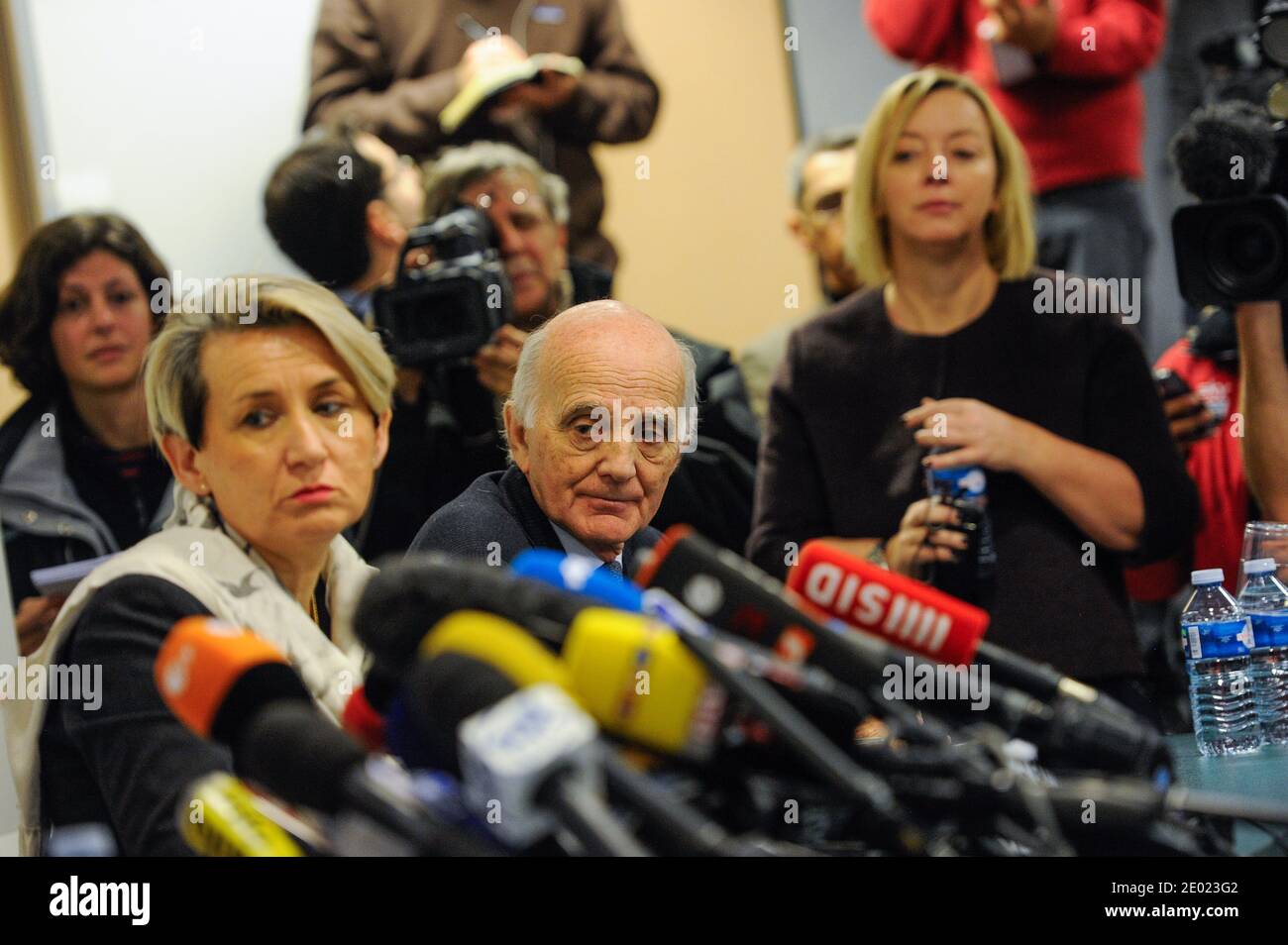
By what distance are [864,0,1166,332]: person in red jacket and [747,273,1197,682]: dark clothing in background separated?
23.2 inches

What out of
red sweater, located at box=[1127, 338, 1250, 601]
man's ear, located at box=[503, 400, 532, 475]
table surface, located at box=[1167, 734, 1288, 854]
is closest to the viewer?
table surface, located at box=[1167, 734, 1288, 854]

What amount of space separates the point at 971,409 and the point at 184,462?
1238 millimetres

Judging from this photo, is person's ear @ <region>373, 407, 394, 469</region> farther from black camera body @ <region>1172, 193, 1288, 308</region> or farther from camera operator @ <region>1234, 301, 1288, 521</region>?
camera operator @ <region>1234, 301, 1288, 521</region>

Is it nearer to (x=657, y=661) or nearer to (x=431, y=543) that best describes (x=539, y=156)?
(x=431, y=543)

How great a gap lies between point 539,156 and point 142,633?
184 centimetres

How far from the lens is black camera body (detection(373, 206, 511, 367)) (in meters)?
2.57

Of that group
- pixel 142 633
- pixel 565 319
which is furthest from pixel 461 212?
pixel 142 633

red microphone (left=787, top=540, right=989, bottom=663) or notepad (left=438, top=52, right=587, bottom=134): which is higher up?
notepad (left=438, top=52, right=587, bottom=134)

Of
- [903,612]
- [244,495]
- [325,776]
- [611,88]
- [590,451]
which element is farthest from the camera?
[611,88]

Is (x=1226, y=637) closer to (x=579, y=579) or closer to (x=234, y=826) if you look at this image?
(x=579, y=579)

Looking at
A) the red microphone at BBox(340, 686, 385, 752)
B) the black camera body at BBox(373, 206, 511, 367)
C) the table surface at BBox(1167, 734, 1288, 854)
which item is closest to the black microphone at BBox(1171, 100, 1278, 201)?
the table surface at BBox(1167, 734, 1288, 854)

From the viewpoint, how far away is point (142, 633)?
5.20ft

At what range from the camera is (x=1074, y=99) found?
10.6 feet

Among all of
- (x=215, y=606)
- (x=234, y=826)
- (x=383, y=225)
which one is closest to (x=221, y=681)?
(x=234, y=826)
